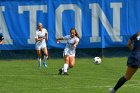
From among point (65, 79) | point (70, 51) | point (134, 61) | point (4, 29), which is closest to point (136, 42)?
point (134, 61)

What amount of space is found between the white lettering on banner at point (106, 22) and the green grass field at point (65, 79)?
4380 mm

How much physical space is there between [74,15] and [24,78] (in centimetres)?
1201

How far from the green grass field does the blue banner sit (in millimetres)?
4012

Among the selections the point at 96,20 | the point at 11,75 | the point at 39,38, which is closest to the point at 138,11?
the point at 96,20

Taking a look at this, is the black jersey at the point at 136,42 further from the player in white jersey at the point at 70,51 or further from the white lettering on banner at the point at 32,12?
the white lettering on banner at the point at 32,12

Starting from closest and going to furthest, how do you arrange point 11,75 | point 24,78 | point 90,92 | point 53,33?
point 90,92, point 24,78, point 11,75, point 53,33

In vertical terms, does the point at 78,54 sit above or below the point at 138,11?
below

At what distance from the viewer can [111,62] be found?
29219 millimetres

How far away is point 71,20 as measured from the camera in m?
32.6

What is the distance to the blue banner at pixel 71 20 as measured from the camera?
32156mm

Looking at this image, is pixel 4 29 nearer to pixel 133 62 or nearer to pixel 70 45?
pixel 70 45

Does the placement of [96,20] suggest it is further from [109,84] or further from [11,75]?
[109,84]

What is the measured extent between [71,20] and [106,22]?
2.09 m

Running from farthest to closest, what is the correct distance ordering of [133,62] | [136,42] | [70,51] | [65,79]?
[70,51] → [65,79] → [136,42] → [133,62]
